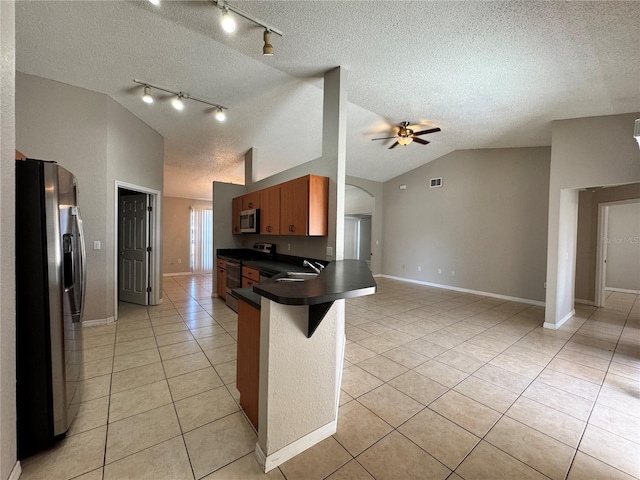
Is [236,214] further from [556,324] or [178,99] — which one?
[556,324]

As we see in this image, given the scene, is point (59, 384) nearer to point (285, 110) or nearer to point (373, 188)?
point (285, 110)

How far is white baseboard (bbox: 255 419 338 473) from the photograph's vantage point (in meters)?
1.44

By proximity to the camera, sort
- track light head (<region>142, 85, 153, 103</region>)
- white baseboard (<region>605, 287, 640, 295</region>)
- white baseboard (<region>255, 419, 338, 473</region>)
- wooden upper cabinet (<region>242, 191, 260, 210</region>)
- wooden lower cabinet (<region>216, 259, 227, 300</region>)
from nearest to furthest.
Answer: white baseboard (<region>255, 419, 338, 473</region>)
track light head (<region>142, 85, 153, 103</region>)
wooden upper cabinet (<region>242, 191, 260, 210</region>)
wooden lower cabinet (<region>216, 259, 227, 300</region>)
white baseboard (<region>605, 287, 640, 295</region>)

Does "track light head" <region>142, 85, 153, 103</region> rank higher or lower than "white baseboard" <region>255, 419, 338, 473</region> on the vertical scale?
higher

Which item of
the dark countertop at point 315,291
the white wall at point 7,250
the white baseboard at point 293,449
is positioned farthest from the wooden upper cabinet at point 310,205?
the white wall at point 7,250

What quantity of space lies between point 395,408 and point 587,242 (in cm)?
603

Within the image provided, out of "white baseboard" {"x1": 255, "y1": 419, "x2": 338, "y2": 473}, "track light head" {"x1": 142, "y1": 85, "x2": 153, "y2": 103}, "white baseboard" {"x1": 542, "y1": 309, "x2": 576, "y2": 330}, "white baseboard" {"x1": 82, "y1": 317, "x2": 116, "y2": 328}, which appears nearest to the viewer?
"white baseboard" {"x1": 255, "y1": 419, "x2": 338, "y2": 473}

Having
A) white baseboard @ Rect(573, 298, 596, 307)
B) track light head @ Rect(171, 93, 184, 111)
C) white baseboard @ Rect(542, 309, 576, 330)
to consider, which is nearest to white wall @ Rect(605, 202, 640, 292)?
white baseboard @ Rect(573, 298, 596, 307)

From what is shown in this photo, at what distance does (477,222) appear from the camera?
598 centimetres

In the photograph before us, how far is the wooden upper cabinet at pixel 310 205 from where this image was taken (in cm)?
301

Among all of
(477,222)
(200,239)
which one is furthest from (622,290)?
(200,239)

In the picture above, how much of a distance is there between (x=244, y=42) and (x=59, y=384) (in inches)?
121

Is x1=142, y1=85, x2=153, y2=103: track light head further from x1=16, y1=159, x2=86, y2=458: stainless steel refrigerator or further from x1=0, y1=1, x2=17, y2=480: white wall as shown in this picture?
x1=16, y1=159, x2=86, y2=458: stainless steel refrigerator

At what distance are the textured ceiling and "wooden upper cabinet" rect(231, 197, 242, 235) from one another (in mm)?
1432
